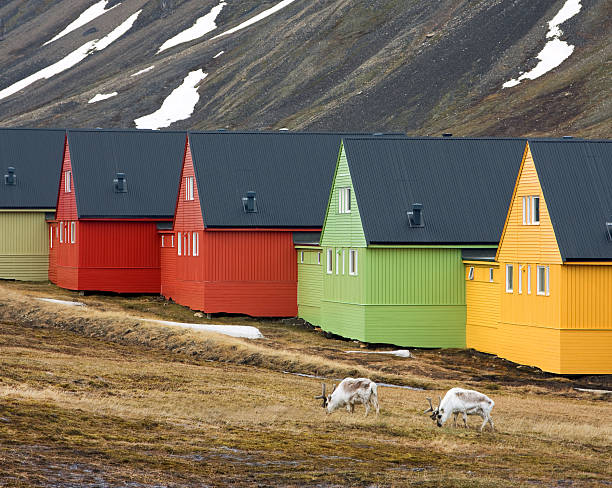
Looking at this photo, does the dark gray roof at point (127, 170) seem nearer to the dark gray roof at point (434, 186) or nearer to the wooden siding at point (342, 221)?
the wooden siding at point (342, 221)

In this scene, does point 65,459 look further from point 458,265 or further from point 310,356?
point 458,265

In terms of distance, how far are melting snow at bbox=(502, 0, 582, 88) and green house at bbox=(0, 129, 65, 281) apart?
291 ft

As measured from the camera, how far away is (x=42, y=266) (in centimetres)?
7275

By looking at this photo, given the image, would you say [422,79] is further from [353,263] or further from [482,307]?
[482,307]

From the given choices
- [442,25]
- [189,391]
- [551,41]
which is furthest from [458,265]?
[442,25]

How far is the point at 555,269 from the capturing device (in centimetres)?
4394

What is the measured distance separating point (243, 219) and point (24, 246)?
19364mm

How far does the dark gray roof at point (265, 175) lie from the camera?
5994cm

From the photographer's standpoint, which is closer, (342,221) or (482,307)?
(482,307)

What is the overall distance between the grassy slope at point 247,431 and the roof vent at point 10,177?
3150cm

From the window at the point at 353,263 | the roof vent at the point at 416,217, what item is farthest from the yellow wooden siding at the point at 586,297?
the window at the point at 353,263

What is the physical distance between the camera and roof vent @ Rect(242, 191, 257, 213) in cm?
5997

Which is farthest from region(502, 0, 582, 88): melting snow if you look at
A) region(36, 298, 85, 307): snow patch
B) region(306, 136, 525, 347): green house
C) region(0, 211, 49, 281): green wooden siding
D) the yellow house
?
the yellow house

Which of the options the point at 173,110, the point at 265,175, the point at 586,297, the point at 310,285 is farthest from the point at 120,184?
the point at 173,110
